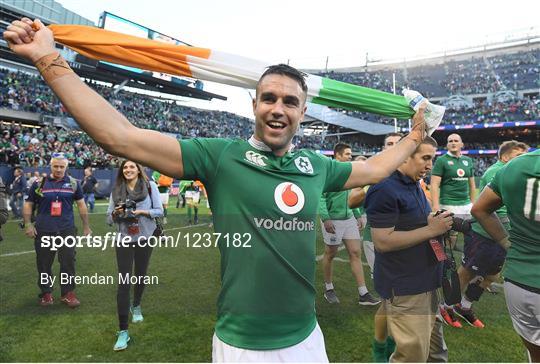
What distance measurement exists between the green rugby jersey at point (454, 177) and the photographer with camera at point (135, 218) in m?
4.73

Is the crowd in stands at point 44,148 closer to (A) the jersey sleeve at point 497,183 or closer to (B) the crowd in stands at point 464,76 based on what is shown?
(A) the jersey sleeve at point 497,183

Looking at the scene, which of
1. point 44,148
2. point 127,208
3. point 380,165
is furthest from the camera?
point 44,148

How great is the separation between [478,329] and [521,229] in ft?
8.87

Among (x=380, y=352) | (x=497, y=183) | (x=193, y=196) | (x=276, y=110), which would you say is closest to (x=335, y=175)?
(x=276, y=110)

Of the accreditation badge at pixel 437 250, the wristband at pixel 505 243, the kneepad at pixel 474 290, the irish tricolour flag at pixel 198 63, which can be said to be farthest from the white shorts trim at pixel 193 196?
the wristband at pixel 505 243

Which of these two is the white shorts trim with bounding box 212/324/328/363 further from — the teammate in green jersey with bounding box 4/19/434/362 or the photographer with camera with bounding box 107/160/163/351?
the photographer with camera with bounding box 107/160/163/351

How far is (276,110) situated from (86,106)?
0.85m

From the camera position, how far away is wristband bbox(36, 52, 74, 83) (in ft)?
4.78

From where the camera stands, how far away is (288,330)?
1.77m

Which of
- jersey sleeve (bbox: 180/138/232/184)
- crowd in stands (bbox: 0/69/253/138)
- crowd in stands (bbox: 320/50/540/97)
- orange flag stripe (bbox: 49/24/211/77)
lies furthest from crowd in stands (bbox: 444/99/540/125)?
jersey sleeve (bbox: 180/138/232/184)

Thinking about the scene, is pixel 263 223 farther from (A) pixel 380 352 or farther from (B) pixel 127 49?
(A) pixel 380 352

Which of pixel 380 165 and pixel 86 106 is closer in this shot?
pixel 86 106

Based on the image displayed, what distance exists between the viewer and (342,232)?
5.85 meters

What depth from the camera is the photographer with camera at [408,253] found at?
271 centimetres
